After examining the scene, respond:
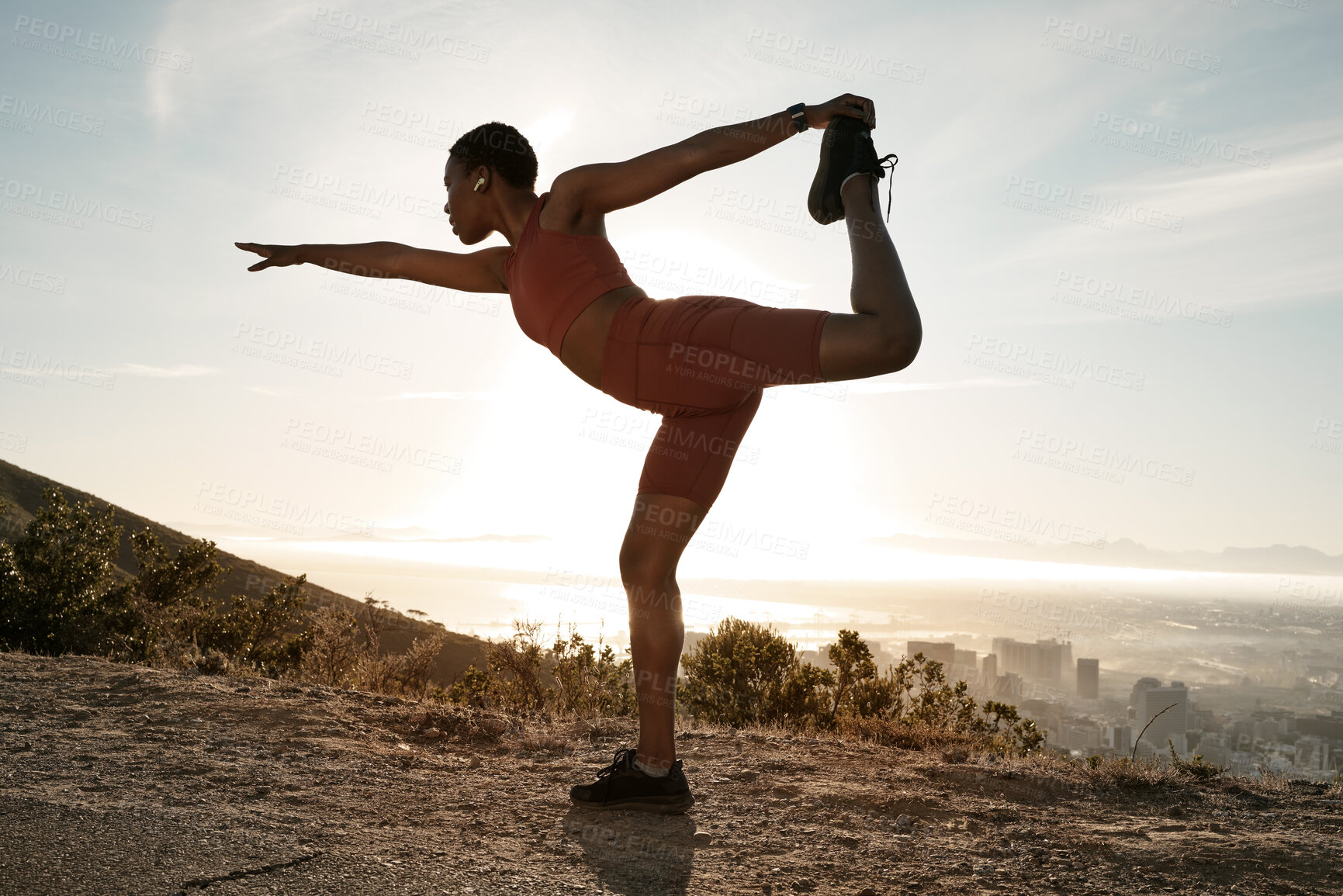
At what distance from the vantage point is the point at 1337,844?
252cm

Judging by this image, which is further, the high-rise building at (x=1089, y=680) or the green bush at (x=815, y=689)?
the high-rise building at (x=1089, y=680)

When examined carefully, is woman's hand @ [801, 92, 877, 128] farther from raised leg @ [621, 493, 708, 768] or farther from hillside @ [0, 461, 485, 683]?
hillside @ [0, 461, 485, 683]

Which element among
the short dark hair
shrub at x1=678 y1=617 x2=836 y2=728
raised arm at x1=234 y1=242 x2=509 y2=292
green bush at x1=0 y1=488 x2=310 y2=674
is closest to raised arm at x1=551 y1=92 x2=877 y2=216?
the short dark hair

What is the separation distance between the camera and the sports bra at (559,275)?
2.57 m

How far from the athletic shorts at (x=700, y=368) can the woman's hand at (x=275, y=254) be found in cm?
191

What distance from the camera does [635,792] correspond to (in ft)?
8.73

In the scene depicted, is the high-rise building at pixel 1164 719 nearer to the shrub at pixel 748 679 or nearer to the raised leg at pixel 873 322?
the shrub at pixel 748 679

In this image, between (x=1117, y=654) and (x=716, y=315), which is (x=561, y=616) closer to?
(x=716, y=315)

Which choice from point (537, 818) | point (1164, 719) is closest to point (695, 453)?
point (537, 818)

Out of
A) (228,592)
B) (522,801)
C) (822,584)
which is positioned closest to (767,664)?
(522,801)

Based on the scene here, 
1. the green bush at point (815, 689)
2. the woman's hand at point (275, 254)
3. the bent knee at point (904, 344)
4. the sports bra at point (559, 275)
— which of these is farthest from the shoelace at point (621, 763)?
the green bush at point (815, 689)

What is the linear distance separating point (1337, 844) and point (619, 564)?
8.20ft

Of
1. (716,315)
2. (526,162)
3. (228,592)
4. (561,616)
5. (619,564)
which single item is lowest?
(228,592)

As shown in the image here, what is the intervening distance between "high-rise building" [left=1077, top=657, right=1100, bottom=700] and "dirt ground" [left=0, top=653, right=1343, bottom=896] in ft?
65.0
